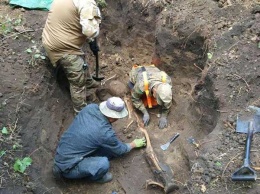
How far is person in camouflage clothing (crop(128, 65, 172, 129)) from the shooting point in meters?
6.37

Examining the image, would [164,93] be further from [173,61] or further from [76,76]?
[76,76]

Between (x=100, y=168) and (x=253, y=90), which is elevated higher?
(x=253, y=90)

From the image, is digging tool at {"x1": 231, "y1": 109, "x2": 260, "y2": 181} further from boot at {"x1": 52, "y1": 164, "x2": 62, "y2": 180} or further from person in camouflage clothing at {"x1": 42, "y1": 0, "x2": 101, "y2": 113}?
person in camouflage clothing at {"x1": 42, "y1": 0, "x2": 101, "y2": 113}

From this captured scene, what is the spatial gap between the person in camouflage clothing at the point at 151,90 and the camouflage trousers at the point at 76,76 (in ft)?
2.89

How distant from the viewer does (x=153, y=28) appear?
23.9 ft

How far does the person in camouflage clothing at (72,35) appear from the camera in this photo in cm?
573

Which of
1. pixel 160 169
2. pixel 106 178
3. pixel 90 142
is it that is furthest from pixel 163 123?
pixel 90 142

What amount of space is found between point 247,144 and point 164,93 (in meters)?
1.85

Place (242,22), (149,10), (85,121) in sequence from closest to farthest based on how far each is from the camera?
1. (85,121)
2. (242,22)
3. (149,10)

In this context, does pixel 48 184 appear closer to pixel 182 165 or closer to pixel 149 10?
pixel 182 165

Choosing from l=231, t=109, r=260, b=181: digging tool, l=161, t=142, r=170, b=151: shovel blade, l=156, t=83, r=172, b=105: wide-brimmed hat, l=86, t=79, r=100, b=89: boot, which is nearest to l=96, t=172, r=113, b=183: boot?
l=161, t=142, r=170, b=151: shovel blade

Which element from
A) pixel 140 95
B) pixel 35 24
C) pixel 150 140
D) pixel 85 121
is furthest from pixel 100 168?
pixel 35 24

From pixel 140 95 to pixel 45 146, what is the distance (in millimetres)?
1890

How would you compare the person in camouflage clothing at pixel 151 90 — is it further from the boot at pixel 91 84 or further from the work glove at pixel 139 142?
the boot at pixel 91 84
